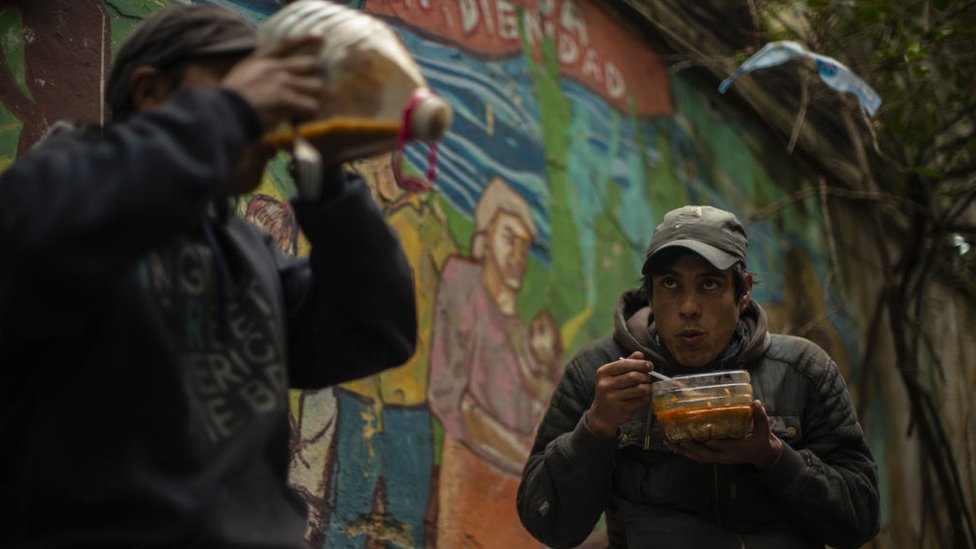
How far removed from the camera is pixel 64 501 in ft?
5.32

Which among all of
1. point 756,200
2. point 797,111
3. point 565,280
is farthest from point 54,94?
point 797,111

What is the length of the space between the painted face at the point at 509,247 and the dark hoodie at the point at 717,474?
2241 mm

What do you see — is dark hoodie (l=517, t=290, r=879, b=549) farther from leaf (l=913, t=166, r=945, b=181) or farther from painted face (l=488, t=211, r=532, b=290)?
leaf (l=913, t=166, r=945, b=181)

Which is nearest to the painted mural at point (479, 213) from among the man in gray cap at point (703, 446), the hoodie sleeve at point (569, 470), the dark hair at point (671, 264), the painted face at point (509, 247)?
the painted face at point (509, 247)

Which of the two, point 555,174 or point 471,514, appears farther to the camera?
point 555,174

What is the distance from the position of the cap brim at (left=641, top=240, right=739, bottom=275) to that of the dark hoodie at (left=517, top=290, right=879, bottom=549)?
23 cm

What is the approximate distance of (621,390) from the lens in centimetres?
289

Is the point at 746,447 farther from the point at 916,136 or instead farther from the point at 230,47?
the point at 916,136

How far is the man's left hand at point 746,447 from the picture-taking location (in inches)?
114

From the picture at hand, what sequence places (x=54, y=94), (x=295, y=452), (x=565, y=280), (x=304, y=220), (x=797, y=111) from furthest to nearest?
(x=797, y=111) < (x=565, y=280) < (x=295, y=452) < (x=54, y=94) < (x=304, y=220)

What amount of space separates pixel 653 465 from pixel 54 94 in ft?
6.41

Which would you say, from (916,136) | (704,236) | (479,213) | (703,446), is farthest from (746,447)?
(916,136)

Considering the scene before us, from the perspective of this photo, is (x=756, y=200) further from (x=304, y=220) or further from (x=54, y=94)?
(x=304, y=220)

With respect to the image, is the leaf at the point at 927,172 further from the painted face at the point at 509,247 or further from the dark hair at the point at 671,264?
the dark hair at the point at 671,264
